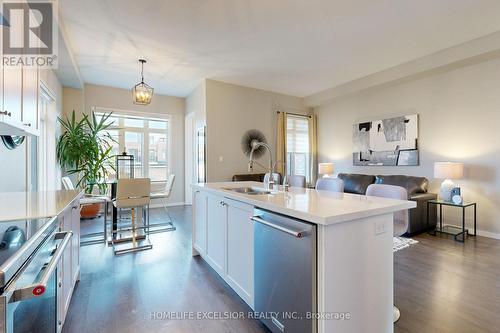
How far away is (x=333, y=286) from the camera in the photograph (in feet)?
4.11

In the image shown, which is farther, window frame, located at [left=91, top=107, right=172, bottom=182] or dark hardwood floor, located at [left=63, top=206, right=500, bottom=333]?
window frame, located at [left=91, top=107, right=172, bottom=182]

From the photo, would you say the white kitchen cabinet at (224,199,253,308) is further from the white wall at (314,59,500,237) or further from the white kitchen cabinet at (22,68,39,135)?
the white wall at (314,59,500,237)

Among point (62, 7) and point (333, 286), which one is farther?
point (62, 7)

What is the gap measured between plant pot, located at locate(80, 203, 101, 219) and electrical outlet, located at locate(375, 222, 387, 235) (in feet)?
17.1

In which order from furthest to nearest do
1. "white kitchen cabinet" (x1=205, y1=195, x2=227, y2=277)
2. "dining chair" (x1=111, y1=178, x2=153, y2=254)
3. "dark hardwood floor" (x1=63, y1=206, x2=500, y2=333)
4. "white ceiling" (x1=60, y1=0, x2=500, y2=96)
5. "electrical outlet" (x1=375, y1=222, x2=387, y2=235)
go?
"dining chair" (x1=111, y1=178, x2=153, y2=254)
"white ceiling" (x1=60, y1=0, x2=500, y2=96)
"white kitchen cabinet" (x1=205, y1=195, x2=227, y2=277)
"dark hardwood floor" (x1=63, y1=206, x2=500, y2=333)
"electrical outlet" (x1=375, y1=222, x2=387, y2=235)

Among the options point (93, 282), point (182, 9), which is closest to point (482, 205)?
point (182, 9)

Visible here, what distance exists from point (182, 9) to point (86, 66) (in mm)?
2793

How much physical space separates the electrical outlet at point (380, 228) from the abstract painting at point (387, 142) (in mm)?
3914

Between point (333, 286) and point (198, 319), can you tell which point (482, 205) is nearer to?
point (333, 286)

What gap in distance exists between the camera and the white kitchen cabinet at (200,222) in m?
2.65

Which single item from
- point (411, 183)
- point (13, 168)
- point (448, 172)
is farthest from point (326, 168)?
point (13, 168)

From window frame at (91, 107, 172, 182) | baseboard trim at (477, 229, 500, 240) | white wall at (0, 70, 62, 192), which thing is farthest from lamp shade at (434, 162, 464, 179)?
window frame at (91, 107, 172, 182)

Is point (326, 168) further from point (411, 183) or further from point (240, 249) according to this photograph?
point (240, 249)

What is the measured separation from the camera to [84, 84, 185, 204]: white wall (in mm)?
5582
